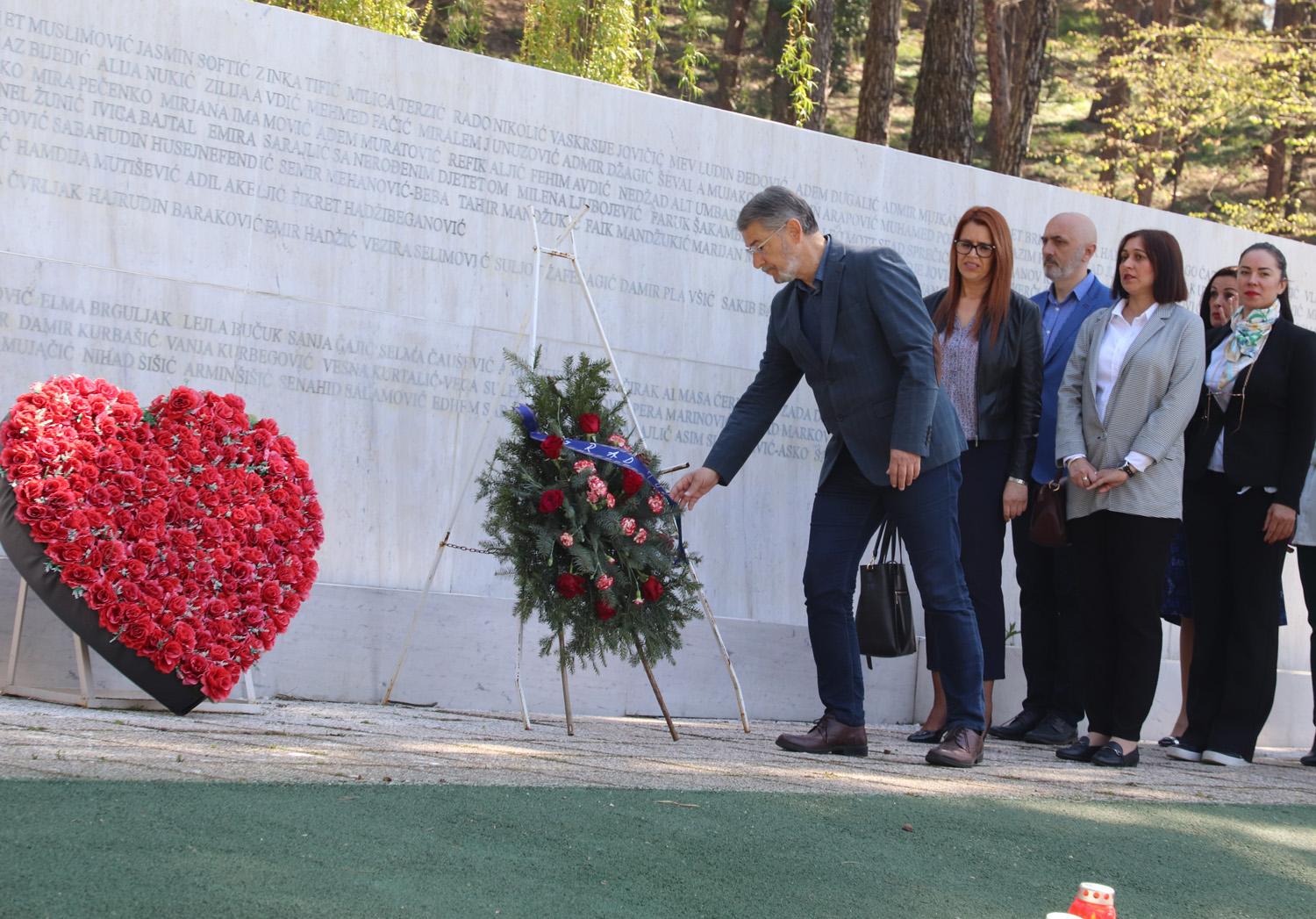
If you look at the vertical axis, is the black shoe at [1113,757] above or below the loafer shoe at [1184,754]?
above

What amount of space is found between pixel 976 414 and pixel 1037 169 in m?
19.3

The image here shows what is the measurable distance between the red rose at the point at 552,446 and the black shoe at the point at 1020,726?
2281mm

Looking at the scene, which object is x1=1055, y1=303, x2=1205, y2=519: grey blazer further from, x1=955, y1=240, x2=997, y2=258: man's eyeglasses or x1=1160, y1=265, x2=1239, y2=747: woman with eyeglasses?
x1=1160, y1=265, x2=1239, y2=747: woman with eyeglasses

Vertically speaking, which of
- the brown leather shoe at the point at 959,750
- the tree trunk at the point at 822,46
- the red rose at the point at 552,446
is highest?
the tree trunk at the point at 822,46

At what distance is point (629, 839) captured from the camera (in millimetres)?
3057

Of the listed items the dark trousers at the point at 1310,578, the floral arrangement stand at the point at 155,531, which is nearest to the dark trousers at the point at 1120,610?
the dark trousers at the point at 1310,578

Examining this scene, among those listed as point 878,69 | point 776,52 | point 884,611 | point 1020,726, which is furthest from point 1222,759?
point 776,52

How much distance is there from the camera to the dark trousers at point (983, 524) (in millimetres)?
5371

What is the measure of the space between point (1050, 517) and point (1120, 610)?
0.41 metres

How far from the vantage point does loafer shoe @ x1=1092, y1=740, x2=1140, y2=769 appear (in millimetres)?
5047

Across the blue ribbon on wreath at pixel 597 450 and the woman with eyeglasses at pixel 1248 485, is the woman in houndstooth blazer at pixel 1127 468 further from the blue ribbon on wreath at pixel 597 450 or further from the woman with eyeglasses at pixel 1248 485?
the blue ribbon on wreath at pixel 597 450

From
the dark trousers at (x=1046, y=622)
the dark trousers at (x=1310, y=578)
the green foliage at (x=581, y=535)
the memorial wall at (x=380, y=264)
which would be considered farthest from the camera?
the dark trousers at (x=1310, y=578)

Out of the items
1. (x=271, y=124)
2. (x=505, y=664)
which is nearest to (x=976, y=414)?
(x=505, y=664)

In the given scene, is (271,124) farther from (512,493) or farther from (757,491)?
(757,491)
